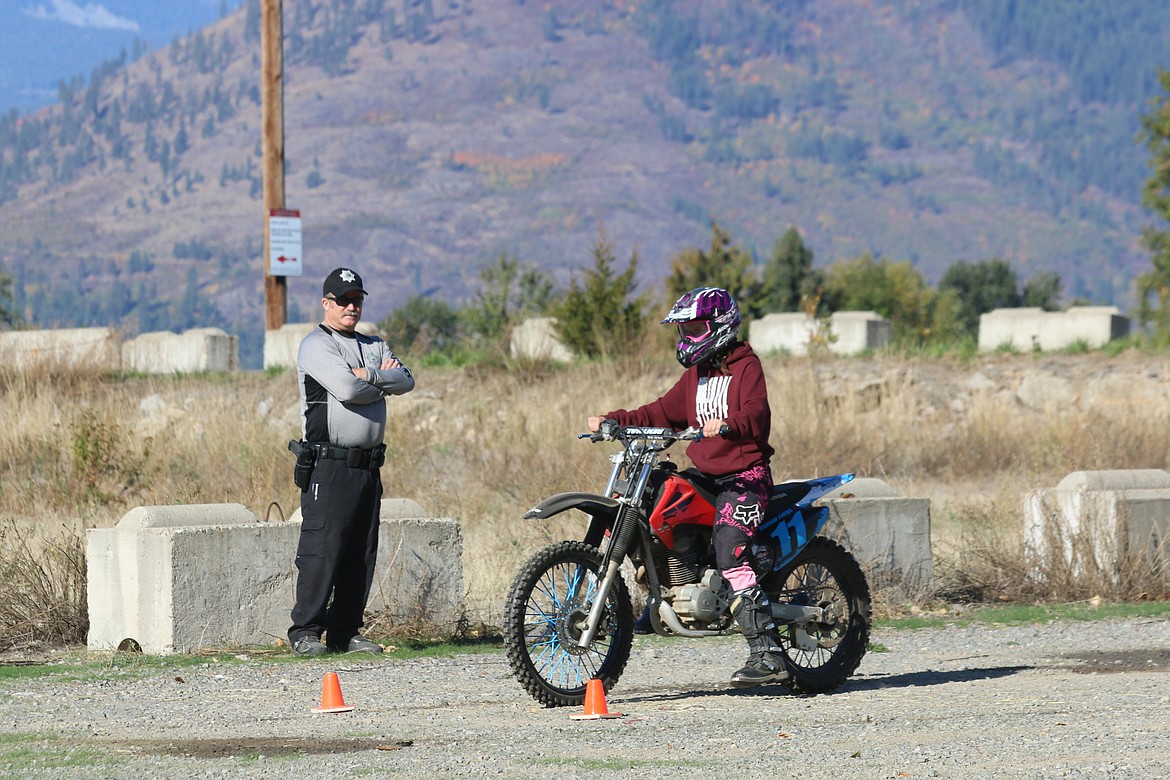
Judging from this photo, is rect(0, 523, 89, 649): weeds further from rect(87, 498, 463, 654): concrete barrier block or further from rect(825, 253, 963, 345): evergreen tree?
rect(825, 253, 963, 345): evergreen tree

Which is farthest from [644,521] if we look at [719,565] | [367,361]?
[367,361]

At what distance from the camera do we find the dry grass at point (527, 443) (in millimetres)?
14148

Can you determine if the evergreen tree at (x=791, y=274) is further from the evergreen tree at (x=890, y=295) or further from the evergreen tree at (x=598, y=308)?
the evergreen tree at (x=598, y=308)

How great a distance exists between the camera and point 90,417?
16.9 m

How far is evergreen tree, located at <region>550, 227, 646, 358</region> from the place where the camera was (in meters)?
27.9

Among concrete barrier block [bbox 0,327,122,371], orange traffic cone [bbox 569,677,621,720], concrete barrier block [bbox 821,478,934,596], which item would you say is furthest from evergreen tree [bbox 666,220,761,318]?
orange traffic cone [bbox 569,677,621,720]

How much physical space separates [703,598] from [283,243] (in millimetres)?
19218

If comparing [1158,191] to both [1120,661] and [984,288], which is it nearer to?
[1120,661]

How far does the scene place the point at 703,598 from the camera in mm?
8344

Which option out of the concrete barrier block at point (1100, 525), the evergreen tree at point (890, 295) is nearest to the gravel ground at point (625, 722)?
the concrete barrier block at point (1100, 525)

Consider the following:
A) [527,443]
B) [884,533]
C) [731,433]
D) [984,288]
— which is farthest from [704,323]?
[984,288]

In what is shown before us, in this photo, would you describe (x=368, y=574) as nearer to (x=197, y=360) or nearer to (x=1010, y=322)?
(x=197, y=360)

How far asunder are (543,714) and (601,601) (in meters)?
0.60

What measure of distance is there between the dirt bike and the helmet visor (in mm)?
536
